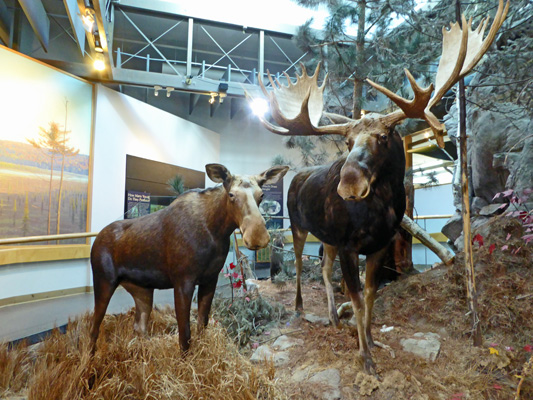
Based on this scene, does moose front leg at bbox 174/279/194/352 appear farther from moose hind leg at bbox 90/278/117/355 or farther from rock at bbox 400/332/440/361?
rock at bbox 400/332/440/361

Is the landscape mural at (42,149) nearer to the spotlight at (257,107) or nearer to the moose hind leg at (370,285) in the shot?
the spotlight at (257,107)

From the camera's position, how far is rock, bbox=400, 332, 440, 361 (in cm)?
233

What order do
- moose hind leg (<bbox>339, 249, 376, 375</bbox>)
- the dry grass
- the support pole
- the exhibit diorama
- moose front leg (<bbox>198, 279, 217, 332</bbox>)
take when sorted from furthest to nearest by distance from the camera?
the support pole, moose front leg (<bbox>198, 279, 217, 332</bbox>), moose hind leg (<bbox>339, 249, 376, 375</bbox>), the exhibit diorama, the dry grass

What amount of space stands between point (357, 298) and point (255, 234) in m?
0.85

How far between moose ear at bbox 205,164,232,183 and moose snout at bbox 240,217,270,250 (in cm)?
39

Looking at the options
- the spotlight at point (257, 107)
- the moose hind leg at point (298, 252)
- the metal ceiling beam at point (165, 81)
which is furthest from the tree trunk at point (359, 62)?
the metal ceiling beam at point (165, 81)

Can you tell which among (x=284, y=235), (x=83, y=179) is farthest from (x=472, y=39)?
(x=83, y=179)

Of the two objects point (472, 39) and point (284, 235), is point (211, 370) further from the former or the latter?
point (284, 235)

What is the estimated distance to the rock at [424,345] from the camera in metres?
2.33

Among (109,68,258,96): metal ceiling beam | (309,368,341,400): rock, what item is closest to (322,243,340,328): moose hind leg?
(309,368,341,400): rock

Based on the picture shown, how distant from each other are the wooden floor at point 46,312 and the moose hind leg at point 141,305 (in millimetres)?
731

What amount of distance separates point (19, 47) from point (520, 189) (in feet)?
26.4

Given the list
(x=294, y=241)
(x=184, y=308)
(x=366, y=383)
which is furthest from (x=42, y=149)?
(x=366, y=383)

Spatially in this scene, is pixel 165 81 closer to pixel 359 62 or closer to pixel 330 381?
pixel 359 62
